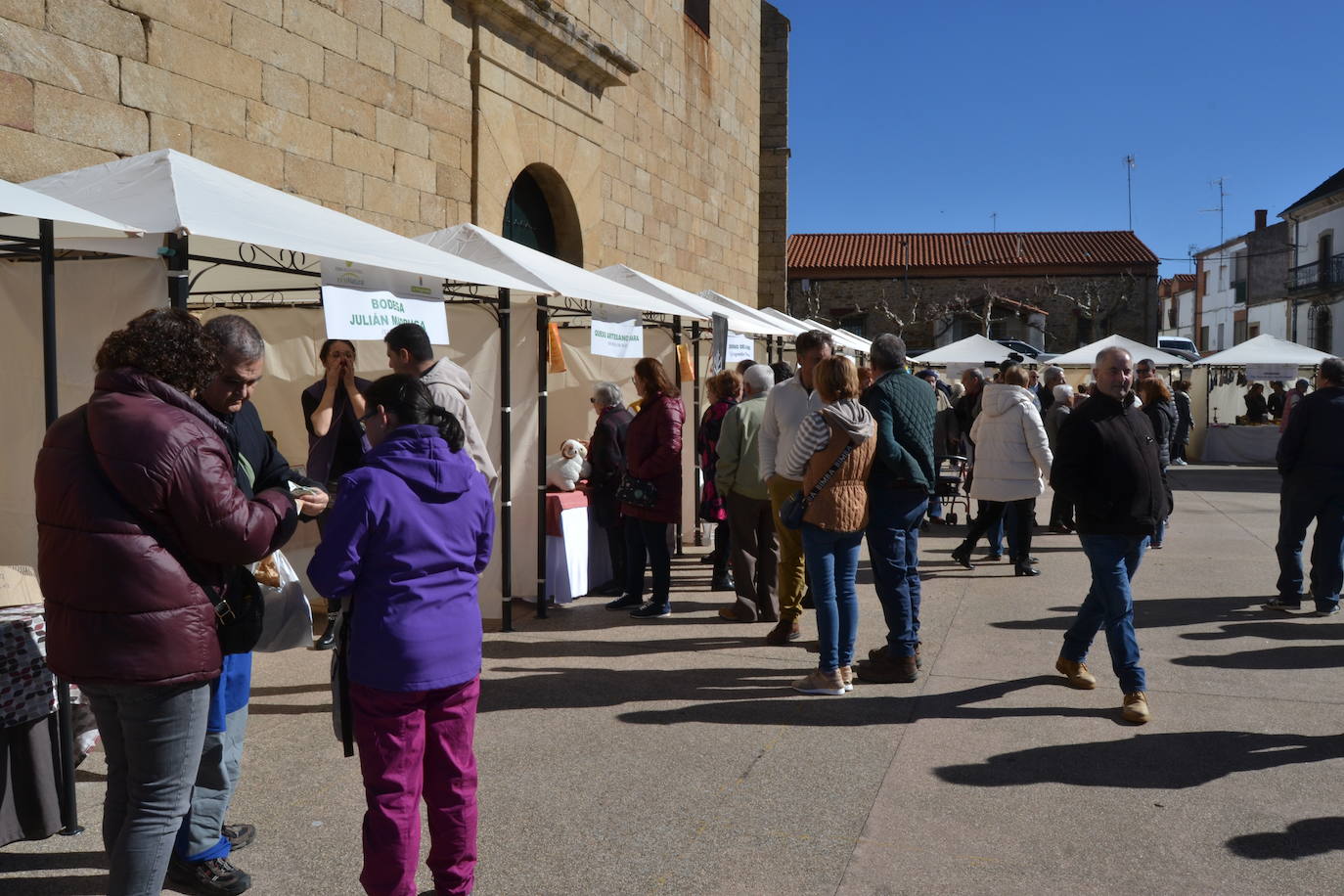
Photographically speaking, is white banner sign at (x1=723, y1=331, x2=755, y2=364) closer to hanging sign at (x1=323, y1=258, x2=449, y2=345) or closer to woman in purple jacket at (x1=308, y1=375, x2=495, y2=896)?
hanging sign at (x1=323, y1=258, x2=449, y2=345)

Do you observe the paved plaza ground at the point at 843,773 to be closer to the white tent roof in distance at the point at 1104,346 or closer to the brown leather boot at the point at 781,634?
the brown leather boot at the point at 781,634

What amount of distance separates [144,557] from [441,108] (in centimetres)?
817

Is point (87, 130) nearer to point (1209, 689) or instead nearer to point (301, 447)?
point (301, 447)

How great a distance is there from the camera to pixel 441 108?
1005 centimetres

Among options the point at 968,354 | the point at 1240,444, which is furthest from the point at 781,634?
the point at 1240,444

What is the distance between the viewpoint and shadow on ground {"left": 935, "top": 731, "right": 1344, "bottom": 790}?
14.3ft

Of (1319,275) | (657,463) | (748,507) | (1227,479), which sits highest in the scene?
(1319,275)

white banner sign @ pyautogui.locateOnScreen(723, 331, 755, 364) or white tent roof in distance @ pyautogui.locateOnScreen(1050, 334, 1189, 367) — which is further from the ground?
white tent roof in distance @ pyautogui.locateOnScreen(1050, 334, 1189, 367)

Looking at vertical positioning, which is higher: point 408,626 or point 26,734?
point 408,626

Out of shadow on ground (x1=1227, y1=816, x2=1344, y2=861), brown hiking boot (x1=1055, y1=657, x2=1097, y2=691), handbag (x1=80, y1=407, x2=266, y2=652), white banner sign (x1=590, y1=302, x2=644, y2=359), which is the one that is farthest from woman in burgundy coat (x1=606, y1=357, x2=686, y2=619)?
handbag (x1=80, y1=407, x2=266, y2=652)

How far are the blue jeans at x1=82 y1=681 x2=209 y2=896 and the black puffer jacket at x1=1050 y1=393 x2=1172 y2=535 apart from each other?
383cm

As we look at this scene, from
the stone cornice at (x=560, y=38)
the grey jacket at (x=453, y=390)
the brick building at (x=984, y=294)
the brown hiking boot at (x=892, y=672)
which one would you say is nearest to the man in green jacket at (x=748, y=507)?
the brown hiking boot at (x=892, y=672)

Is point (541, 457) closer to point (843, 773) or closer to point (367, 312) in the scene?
point (367, 312)

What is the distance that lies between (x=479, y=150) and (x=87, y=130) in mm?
4344
